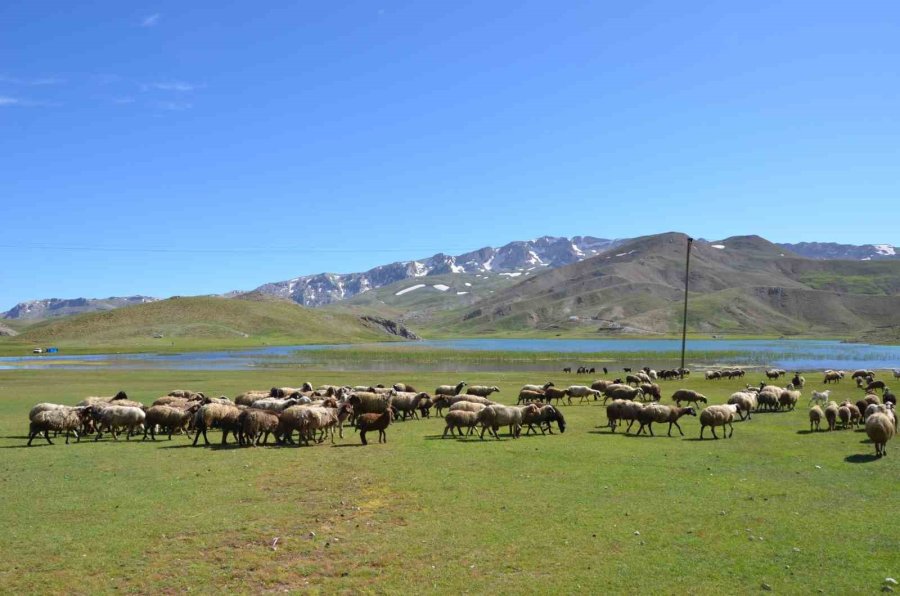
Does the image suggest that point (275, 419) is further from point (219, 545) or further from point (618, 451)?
point (618, 451)

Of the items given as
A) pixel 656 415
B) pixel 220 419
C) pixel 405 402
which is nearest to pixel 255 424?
pixel 220 419

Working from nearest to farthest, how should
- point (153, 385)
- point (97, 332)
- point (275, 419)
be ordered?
point (275, 419) → point (153, 385) → point (97, 332)

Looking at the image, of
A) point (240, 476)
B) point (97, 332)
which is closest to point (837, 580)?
point (240, 476)

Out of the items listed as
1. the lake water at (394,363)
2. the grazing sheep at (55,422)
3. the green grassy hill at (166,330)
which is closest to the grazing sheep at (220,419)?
the grazing sheep at (55,422)

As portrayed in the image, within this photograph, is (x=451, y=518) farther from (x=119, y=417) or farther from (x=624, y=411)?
(x=119, y=417)

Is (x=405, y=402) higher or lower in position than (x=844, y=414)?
lower

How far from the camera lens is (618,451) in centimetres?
2205

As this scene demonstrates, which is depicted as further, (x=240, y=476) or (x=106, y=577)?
(x=240, y=476)

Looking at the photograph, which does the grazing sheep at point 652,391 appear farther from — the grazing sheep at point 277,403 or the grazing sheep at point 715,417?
the grazing sheep at point 277,403

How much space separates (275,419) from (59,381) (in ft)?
136

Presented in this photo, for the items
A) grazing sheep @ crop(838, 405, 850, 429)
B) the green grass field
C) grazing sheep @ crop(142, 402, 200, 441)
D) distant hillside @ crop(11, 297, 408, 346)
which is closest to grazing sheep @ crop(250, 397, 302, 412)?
grazing sheep @ crop(142, 402, 200, 441)

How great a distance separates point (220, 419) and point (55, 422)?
6.71 metres

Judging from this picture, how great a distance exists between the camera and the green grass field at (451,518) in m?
10.9

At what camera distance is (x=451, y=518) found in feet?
45.9
